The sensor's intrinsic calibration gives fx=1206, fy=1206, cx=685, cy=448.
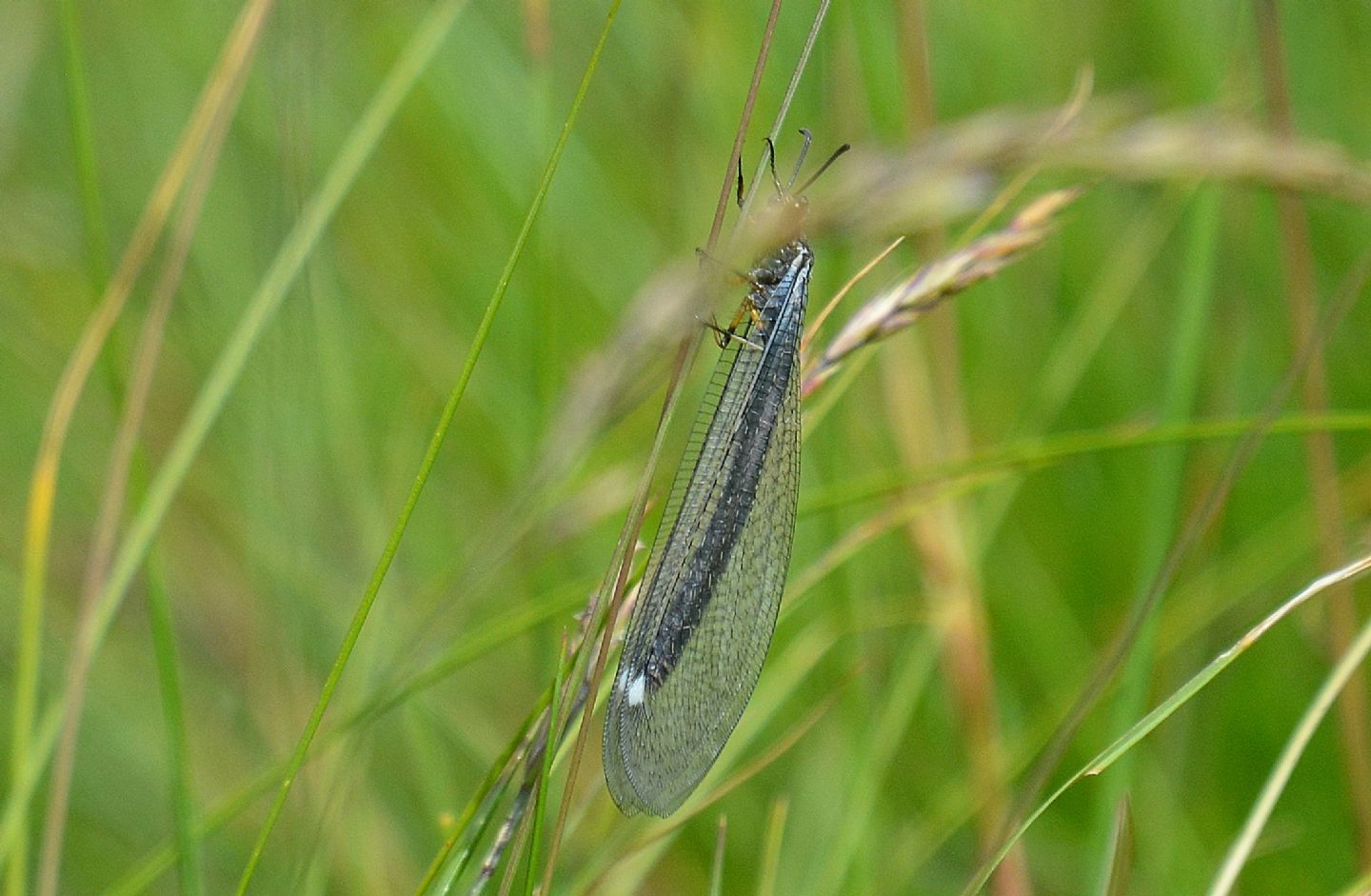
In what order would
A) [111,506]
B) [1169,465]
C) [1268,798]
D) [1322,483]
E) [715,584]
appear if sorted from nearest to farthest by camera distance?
[1268,798] → [111,506] → [715,584] → [1169,465] → [1322,483]

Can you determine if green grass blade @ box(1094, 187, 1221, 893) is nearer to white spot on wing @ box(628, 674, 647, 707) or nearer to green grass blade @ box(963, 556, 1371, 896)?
green grass blade @ box(963, 556, 1371, 896)

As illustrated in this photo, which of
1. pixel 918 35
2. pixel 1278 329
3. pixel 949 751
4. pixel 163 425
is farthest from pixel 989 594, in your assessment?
pixel 163 425

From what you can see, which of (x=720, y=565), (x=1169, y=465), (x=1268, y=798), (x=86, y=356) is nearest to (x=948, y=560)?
(x=1169, y=465)

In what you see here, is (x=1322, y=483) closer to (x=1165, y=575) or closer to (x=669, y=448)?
(x=1165, y=575)

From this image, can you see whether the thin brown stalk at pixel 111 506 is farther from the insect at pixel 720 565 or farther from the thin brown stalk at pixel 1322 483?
the thin brown stalk at pixel 1322 483

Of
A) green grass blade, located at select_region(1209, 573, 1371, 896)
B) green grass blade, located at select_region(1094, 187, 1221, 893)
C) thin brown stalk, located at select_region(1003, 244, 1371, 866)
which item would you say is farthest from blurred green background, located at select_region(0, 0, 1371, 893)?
green grass blade, located at select_region(1209, 573, 1371, 896)
